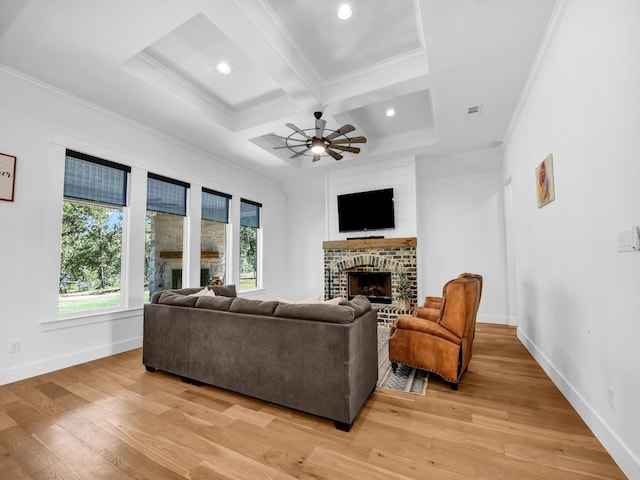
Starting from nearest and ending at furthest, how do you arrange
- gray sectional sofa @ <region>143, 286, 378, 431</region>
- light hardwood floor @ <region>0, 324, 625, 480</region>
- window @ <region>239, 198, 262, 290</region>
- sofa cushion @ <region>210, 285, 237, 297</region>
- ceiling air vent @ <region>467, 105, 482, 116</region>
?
light hardwood floor @ <region>0, 324, 625, 480</region>
gray sectional sofa @ <region>143, 286, 378, 431</region>
ceiling air vent @ <region>467, 105, 482, 116</region>
sofa cushion @ <region>210, 285, 237, 297</region>
window @ <region>239, 198, 262, 290</region>

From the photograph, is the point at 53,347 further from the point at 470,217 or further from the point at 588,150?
the point at 470,217

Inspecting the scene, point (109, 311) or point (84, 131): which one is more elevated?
point (84, 131)

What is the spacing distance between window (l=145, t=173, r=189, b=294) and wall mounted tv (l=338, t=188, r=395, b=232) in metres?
3.04

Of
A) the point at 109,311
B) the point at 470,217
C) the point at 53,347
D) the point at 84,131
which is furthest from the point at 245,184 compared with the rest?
the point at 470,217

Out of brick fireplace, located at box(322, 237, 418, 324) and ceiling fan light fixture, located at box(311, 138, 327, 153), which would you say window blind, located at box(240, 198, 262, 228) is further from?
ceiling fan light fixture, located at box(311, 138, 327, 153)

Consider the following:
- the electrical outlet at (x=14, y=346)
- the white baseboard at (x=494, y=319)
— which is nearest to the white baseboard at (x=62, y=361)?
the electrical outlet at (x=14, y=346)

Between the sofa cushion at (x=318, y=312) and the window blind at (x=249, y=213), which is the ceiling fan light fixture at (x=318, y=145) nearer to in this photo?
the sofa cushion at (x=318, y=312)

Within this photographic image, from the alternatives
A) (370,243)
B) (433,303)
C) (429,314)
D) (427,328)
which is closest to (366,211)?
(370,243)

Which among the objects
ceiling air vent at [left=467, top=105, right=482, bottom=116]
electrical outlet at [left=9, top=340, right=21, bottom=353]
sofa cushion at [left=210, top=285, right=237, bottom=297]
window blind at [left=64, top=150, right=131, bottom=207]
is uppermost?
ceiling air vent at [left=467, top=105, right=482, bottom=116]

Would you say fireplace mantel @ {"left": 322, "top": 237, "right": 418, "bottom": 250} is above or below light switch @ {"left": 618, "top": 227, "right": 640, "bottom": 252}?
above

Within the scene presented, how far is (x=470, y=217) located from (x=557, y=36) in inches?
143

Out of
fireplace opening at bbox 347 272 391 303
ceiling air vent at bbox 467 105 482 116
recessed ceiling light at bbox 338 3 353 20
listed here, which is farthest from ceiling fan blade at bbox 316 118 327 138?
fireplace opening at bbox 347 272 391 303

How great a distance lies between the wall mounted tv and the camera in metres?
5.68

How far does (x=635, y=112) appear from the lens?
151cm
